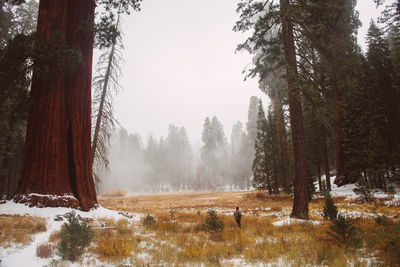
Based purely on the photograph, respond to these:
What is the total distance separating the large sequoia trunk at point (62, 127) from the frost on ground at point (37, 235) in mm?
303

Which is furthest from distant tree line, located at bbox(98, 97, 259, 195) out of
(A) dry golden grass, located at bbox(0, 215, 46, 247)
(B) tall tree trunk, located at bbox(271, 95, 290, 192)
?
(A) dry golden grass, located at bbox(0, 215, 46, 247)

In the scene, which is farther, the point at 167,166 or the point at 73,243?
the point at 167,166

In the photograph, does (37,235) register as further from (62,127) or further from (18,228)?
(62,127)

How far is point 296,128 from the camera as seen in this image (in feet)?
28.0

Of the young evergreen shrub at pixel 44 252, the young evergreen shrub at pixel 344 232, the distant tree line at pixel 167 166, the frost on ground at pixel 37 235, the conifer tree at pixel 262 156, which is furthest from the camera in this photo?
the distant tree line at pixel 167 166

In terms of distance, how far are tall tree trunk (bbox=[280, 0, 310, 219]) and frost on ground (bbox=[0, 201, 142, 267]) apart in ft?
22.6

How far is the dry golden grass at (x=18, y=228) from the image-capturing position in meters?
4.16

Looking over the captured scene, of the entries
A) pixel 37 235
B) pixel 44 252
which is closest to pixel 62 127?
pixel 37 235

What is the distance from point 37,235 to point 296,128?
8658 mm

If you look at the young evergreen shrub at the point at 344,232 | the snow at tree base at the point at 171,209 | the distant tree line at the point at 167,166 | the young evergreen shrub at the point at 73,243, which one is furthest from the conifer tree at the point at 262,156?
the distant tree line at the point at 167,166

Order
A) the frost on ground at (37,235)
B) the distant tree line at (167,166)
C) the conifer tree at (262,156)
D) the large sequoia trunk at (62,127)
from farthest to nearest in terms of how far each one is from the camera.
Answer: the distant tree line at (167,166)
the conifer tree at (262,156)
the large sequoia trunk at (62,127)
the frost on ground at (37,235)

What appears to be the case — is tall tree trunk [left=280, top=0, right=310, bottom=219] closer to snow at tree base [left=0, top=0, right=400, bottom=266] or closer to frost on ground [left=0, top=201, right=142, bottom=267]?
snow at tree base [left=0, top=0, right=400, bottom=266]

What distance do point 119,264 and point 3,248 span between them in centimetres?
217

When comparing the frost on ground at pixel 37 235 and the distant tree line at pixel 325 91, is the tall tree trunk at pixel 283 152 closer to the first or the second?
the distant tree line at pixel 325 91
